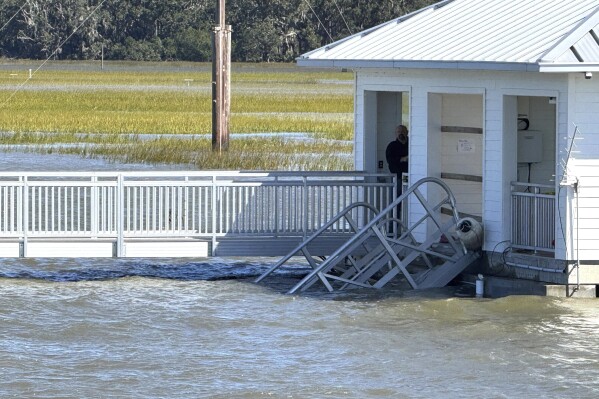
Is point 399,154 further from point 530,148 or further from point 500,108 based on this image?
point 500,108

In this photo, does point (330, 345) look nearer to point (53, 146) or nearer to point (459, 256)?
point (459, 256)

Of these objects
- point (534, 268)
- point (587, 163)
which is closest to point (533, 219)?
point (534, 268)

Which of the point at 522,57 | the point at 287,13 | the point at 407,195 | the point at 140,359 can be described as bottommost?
the point at 140,359

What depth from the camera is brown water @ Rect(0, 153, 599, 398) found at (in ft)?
48.7

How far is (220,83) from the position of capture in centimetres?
3878

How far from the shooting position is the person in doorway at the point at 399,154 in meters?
21.1

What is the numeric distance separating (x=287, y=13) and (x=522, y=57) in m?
106

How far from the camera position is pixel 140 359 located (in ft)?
52.2

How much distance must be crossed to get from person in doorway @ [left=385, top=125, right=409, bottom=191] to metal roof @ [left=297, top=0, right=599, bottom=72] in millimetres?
1278

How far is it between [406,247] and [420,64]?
97.7 inches

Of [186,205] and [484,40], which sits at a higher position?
[484,40]

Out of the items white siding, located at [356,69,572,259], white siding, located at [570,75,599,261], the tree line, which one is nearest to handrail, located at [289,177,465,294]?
white siding, located at [356,69,572,259]

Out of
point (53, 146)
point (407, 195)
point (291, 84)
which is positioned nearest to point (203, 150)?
point (53, 146)

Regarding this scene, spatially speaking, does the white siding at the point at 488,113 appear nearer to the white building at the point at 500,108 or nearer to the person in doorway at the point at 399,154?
the white building at the point at 500,108
